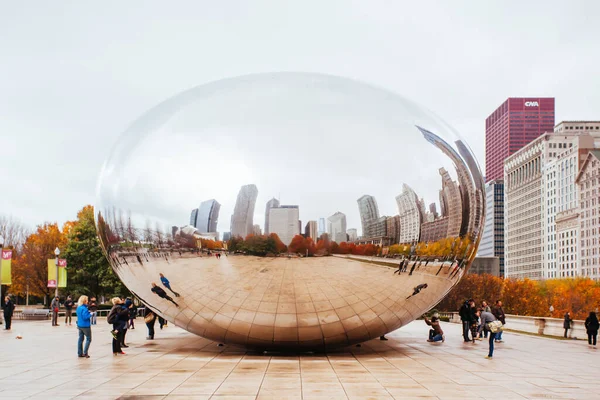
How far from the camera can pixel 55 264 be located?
131 ft

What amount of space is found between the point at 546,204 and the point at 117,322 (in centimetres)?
16800

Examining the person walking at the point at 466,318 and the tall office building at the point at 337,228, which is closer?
the tall office building at the point at 337,228

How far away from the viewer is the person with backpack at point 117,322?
16.0m

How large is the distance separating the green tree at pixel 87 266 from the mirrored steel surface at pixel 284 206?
43045mm

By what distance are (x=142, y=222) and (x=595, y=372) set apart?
9876 millimetres

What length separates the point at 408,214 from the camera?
13.1 m

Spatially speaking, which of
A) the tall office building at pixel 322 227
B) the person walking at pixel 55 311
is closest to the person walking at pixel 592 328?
the tall office building at pixel 322 227

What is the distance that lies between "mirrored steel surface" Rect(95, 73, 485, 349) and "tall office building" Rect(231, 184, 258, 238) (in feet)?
0.07

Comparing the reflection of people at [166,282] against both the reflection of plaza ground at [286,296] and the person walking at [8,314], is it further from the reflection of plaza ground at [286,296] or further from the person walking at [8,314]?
the person walking at [8,314]

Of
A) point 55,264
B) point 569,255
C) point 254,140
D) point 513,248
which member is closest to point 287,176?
point 254,140

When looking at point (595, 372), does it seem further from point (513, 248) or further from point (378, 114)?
point (513, 248)

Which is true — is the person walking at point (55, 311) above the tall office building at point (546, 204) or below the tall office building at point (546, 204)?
below

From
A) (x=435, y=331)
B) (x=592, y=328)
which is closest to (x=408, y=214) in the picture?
(x=435, y=331)

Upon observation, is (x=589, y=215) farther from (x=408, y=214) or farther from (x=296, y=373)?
(x=296, y=373)
